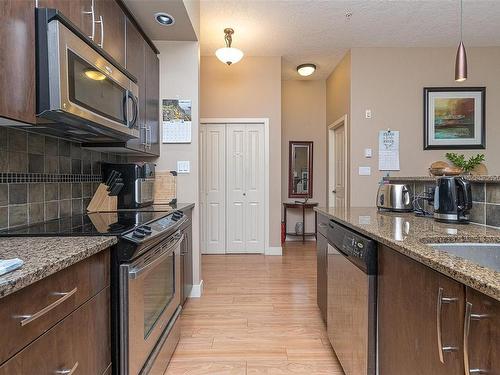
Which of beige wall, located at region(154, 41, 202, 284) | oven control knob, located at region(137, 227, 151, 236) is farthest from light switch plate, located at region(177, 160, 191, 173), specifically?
oven control knob, located at region(137, 227, 151, 236)

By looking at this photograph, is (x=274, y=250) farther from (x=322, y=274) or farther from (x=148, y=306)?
(x=148, y=306)

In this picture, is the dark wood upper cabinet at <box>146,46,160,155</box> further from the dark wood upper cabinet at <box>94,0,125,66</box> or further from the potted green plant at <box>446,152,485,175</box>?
the potted green plant at <box>446,152,485,175</box>

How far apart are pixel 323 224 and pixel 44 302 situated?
170 centimetres

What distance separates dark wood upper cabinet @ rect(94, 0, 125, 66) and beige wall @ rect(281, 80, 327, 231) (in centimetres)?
378

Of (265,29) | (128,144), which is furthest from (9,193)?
(265,29)

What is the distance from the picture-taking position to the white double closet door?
14.8ft

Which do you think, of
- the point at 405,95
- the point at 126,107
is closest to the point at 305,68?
the point at 405,95

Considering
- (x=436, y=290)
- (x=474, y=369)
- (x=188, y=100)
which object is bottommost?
(x=474, y=369)

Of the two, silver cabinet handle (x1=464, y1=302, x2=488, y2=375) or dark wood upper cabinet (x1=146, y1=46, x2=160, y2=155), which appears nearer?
silver cabinet handle (x1=464, y1=302, x2=488, y2=375)

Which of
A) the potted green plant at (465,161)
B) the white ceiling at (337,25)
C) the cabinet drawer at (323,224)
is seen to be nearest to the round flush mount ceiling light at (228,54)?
the white ceiling at (337,25)

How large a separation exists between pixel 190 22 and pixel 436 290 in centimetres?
259

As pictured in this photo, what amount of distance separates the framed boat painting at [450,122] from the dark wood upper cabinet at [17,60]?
4.53 metres

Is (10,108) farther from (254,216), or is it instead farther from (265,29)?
(254,216)

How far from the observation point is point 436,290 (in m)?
0.82
